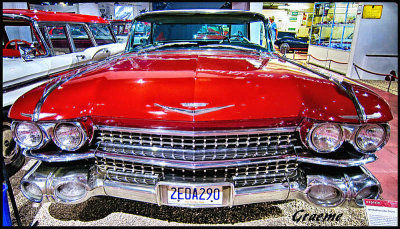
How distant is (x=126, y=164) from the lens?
156cm

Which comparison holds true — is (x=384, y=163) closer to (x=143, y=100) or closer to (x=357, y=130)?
(x=357, y=130)

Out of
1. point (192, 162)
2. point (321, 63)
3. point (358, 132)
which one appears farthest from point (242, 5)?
point (192, 162)

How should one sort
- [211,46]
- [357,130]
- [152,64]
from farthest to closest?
[211,46], [152,64], [357,130]

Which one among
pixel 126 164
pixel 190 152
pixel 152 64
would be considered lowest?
pixel 126 164

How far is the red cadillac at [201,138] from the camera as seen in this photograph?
1.44 m

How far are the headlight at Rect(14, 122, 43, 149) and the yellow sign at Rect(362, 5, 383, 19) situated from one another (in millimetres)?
8781

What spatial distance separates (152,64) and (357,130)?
58.4 inches

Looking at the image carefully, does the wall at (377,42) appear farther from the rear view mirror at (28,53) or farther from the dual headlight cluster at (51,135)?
the dual headlight cluster at (51,135)

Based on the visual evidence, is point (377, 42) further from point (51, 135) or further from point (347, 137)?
point (51, 135)

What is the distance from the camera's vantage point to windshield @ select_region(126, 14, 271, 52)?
9.15ft

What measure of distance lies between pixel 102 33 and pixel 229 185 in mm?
5714

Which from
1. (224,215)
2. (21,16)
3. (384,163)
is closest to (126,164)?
(224,215)

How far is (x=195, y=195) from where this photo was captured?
4.97ft

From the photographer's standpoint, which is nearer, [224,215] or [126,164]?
[126,164]
